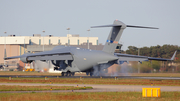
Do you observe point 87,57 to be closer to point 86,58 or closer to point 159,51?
point 86,58

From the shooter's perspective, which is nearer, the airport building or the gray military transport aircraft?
the gray military transport aircraft

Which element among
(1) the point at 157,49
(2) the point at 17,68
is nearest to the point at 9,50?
(2) the point at 17,68

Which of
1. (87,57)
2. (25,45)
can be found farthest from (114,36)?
(25,45)

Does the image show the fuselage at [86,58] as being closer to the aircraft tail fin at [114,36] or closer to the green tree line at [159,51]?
the aircraft tail fin at [114,36]

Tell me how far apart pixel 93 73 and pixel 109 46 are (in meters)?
6.59

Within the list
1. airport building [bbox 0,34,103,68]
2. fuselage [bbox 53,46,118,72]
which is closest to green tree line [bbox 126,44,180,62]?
airport building [bbox 0,34,103,68]

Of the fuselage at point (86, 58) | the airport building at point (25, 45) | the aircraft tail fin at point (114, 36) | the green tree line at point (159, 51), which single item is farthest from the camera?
the airport building at point (25, 45)

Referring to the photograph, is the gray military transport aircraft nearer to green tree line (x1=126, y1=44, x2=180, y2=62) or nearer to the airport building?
the airport building

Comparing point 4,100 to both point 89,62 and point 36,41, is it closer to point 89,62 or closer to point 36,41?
point 89,62

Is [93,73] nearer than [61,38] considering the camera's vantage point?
Yes

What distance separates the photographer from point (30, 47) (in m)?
105

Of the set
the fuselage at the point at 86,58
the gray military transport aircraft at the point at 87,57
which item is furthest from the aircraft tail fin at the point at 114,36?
the fuselage at the point at 86,58

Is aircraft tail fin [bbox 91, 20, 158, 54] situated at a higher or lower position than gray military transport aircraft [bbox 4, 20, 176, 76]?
higher

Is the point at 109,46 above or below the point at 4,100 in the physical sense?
above
